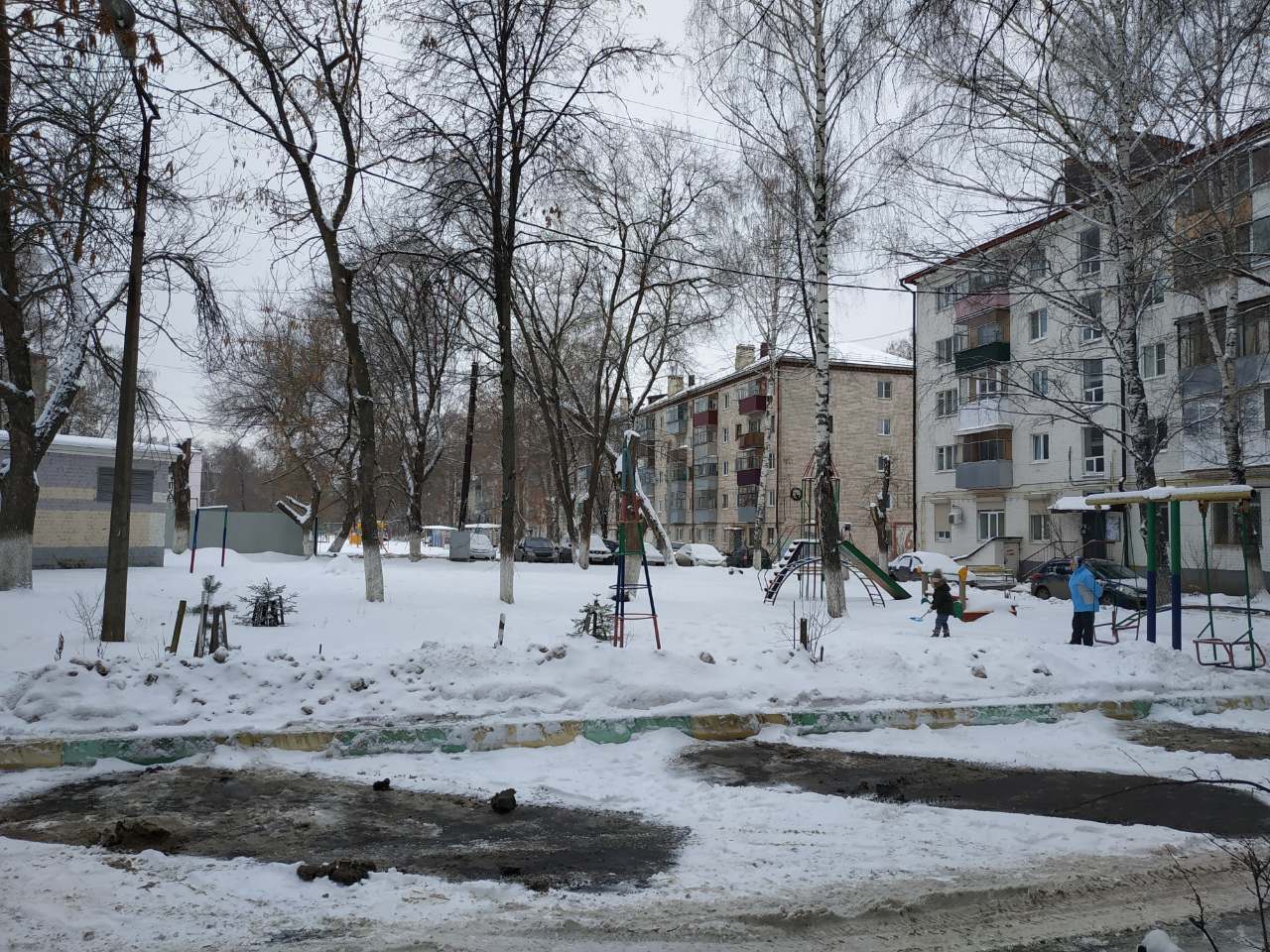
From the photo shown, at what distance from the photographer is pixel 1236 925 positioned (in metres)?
4.28

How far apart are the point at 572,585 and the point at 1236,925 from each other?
19202 millimetres

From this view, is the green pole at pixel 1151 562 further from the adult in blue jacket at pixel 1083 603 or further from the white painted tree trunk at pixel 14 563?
the white painted tree trunk at pixel 14 563

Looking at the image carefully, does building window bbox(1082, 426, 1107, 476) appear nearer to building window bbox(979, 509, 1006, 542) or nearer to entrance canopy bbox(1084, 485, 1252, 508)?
building window bbox(979, 509, 1006, 542)

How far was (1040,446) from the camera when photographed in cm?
3616

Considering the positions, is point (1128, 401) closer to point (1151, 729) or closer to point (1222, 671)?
point (1222, 671)

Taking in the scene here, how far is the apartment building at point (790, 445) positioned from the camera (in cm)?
5344

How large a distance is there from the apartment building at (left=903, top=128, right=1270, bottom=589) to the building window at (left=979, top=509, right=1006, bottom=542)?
0.08 m

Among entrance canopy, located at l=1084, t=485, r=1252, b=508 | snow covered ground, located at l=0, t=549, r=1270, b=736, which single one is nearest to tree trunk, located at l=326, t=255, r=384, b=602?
snow covered ground, located at l=0, t=549, r=1270, b=736

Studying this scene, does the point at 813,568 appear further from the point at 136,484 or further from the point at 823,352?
the point at 136,484

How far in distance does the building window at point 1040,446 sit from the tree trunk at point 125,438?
111 ft

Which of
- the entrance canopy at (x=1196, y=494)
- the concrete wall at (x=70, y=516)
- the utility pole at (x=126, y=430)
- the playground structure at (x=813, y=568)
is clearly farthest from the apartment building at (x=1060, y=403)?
the concrete wall at (x=70, y=516)

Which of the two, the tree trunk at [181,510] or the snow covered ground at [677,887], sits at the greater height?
the tree trunk at [181,510]

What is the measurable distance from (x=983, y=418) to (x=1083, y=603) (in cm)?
2655

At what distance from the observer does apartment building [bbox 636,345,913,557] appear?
5344 centimetres
